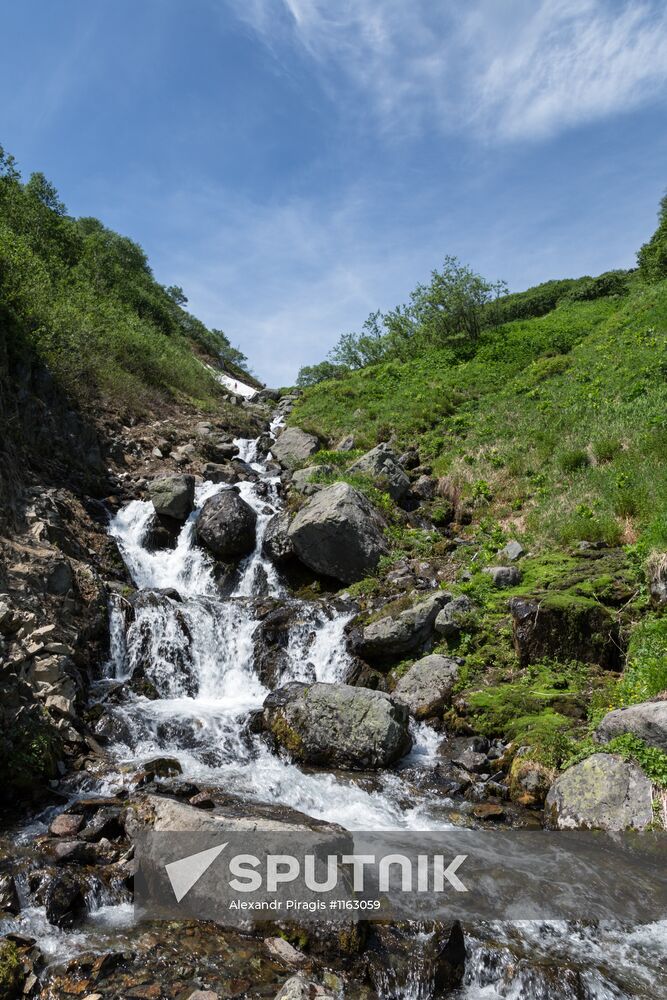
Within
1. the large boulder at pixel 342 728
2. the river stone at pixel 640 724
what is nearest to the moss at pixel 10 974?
the large boulder at pixel 342 728

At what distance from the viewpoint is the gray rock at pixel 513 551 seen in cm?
1435

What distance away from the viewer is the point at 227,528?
1839 centimetres

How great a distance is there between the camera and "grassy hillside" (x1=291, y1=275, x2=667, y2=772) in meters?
10.1

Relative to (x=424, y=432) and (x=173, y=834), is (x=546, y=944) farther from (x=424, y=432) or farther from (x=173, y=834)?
(x=424, y=432)

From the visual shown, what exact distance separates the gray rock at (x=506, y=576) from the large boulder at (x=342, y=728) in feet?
13.6

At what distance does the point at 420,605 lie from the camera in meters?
13.3

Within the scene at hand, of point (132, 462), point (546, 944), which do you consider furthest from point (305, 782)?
point (132, 462)

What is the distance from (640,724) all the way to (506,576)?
17.8 ft

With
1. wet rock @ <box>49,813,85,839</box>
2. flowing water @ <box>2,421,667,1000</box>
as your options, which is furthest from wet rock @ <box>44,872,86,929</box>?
wet rock @ <box>49,813,85,839</box>

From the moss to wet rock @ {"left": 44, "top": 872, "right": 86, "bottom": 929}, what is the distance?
692 millimetres

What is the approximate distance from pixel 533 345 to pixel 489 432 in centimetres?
1323

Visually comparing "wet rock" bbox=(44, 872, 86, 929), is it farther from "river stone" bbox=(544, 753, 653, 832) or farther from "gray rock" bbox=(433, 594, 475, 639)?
"gray rock" bbox=(433, 594, 475, 639)

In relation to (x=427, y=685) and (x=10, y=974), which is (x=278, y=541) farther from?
(x=10, y=974)

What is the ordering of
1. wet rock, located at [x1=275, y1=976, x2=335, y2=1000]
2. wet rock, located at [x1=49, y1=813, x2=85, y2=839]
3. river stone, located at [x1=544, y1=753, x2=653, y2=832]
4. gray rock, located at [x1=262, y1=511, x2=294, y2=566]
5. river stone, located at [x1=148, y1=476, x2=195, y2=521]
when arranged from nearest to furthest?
1. wet rock, located at [x1=275, y1=976, x2=335, y2=1000]
2. wet rock, located at [x1=49, y1=813, x2=85, y2=839]
3. river stone, located at [x1=544, y1=753, x2=653, y2=832]
4. gray rock, located at [x1=262, y1=511, x2=294, y2=566]
5. river stone, located at [x1=148, y1=476, x2=195, y2=521]
